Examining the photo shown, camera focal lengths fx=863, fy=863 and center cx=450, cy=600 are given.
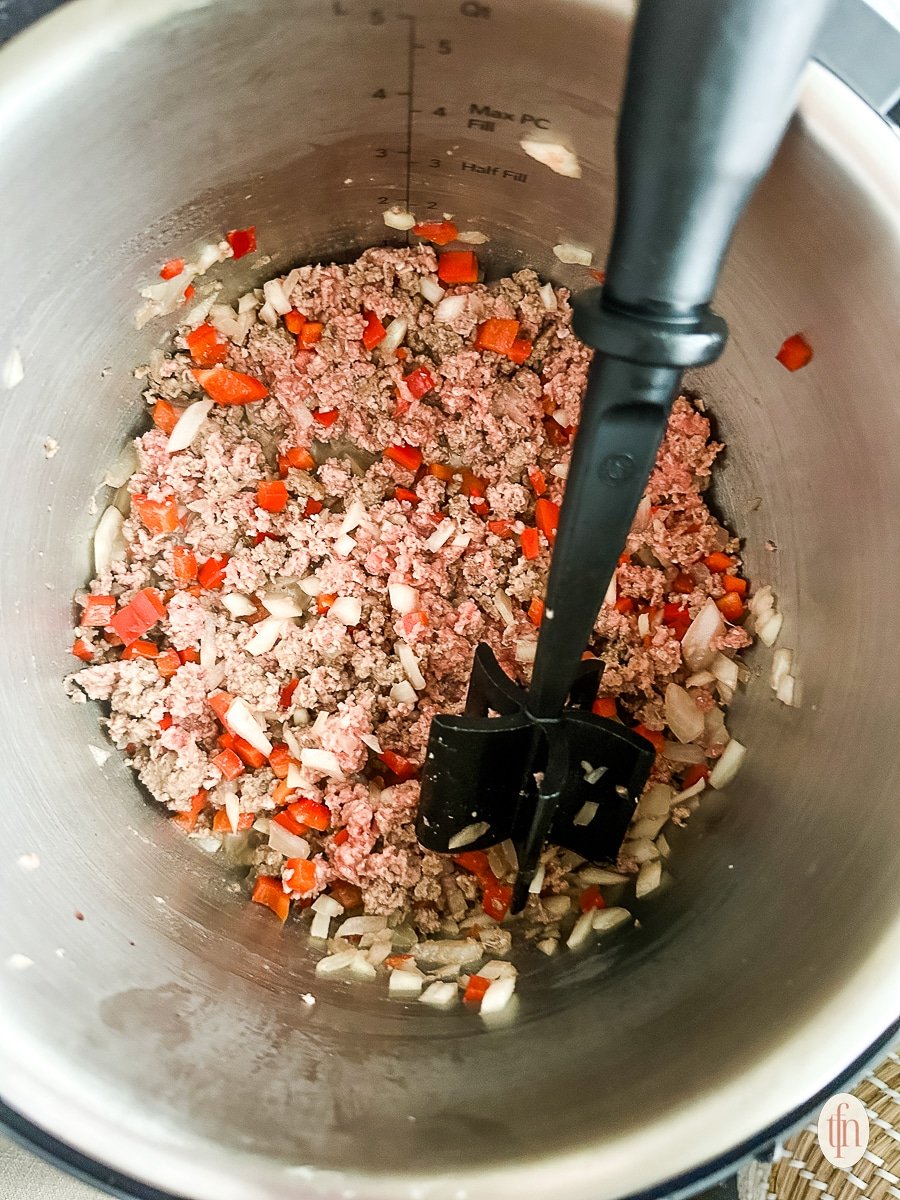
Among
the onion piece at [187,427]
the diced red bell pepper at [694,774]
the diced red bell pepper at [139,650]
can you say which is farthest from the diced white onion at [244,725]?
the diced red bell pepper at [694,774]

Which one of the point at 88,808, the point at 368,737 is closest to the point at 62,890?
the point at 88,808

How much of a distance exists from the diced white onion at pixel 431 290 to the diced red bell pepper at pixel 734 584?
539 mm

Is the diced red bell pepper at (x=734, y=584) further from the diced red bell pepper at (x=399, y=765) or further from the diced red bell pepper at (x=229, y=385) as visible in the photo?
the diced red bell pepper at (x=229, y=385)

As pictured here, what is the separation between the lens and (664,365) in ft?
1.97

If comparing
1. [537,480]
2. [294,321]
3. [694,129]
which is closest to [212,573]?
[294,321]

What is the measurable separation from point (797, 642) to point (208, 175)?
858 mm

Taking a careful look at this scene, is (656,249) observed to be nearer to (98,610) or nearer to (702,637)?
(702,637)

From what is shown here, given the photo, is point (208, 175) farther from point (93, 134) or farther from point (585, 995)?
point (585, 995)

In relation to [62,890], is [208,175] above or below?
above

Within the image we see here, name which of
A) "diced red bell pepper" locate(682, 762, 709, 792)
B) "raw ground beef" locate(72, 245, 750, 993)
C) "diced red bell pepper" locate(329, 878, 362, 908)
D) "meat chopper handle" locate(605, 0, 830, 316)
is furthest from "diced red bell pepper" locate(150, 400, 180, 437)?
"diced red bell pepper" locate(682, 762, 709, 792)

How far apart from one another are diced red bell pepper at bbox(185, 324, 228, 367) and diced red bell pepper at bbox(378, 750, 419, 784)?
58cm

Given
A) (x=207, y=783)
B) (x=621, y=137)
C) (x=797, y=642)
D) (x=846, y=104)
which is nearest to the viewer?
(x=621, y=137)

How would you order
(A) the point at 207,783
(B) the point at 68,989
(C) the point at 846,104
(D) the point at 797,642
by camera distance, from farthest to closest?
1. (A) the point at 207,783
2. (D) the point at 797,642
3. (B) the point at 68,989
4. (C) the point at 846,104

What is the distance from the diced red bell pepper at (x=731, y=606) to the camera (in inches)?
45.0
